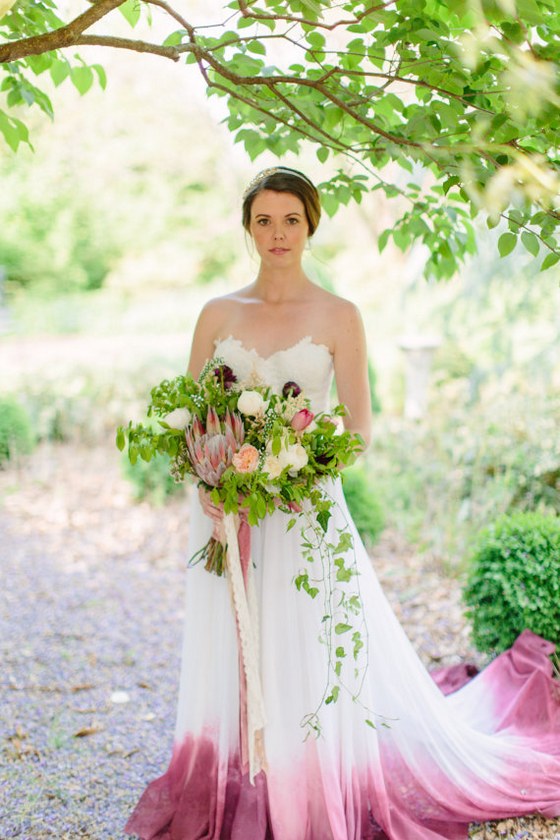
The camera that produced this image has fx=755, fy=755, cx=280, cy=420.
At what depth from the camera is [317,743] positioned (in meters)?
2.37

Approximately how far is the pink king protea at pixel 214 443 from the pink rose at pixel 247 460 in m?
0.05

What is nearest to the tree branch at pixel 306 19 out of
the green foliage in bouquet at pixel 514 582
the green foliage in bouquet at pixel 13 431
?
the green foliage in bouquet at pixel 514 582

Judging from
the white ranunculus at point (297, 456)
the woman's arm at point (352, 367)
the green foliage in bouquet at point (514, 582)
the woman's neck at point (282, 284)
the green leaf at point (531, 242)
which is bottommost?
the green foliage in bouquet at point (514, 582)

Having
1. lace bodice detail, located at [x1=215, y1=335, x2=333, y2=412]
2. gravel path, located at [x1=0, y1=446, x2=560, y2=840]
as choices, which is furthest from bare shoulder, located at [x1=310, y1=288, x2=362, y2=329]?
gravel path, located at [x1=0, y1=446, x2=560, y2=840]

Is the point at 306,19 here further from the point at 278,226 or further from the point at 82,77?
the point at 82,77

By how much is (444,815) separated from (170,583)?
9.76 ft

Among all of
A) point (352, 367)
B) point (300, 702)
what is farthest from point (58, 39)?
point (300, 702)

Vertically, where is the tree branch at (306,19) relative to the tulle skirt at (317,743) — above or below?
above

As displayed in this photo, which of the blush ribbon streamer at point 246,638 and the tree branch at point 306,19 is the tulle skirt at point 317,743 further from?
the tree branch at point 306,19

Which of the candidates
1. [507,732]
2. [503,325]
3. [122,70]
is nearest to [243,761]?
[507,732]

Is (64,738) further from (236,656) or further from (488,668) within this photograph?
(488,668)

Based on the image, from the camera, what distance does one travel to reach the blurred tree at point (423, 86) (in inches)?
59.1

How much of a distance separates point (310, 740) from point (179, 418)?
112 centimetres

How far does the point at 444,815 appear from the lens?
252cm
